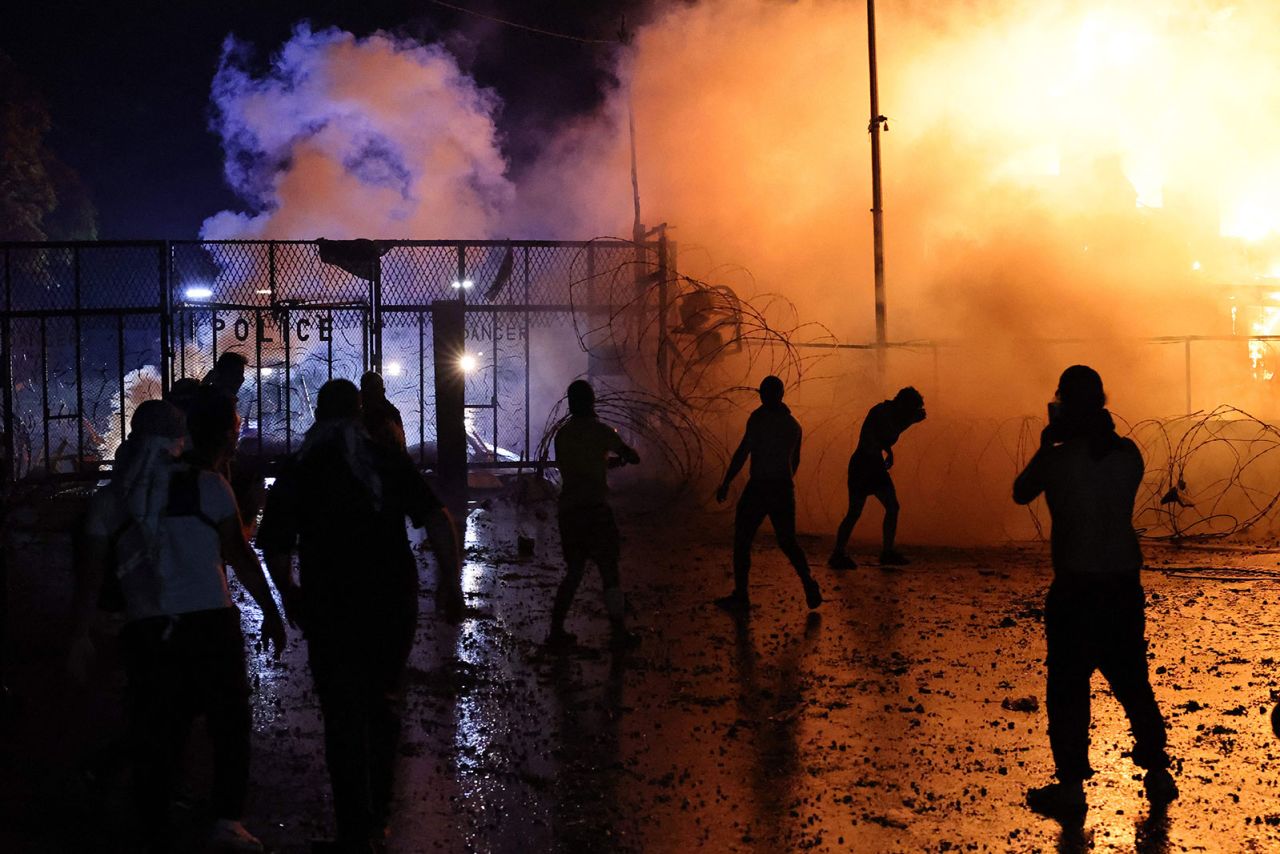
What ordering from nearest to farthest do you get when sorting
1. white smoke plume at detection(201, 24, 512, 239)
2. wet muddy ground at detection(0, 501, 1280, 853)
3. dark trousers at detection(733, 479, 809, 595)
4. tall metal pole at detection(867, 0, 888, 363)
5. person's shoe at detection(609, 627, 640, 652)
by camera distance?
wet muddy ground at detection(0, 501, 1280, 853), person's shoe at detection(609, 627, 640, 652), dark trousers at detection(733, 479, 809, 595), tall metal pole at detection(867, 0, 888, 363), white smoke plume at detection(201, 24, 512, 239)

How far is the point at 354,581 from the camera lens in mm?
A: 4469

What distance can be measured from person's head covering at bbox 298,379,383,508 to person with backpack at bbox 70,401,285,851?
42 cm

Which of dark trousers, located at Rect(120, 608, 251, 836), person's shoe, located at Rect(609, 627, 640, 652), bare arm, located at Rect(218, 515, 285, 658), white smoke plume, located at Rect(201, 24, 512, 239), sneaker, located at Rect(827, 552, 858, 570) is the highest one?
white smoke plume, located at Rect(201, 24, 512, 239)

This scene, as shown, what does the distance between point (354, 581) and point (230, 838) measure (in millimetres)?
989

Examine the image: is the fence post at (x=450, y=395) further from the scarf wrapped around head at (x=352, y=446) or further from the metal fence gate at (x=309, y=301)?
the scarf wrapped around head at (x=352, y=446)

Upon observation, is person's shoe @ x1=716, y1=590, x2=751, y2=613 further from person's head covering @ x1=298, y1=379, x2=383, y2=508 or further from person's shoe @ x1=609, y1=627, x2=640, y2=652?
person's head covering @ x1=298, y1=379, x2=383, y2=508

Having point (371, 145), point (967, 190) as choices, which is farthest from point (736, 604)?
point (371, 145)

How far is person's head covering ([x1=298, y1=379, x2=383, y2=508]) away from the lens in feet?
14.9

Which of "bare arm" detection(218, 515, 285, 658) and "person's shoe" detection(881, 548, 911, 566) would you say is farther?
"person's shoe" detection(881, 548, 911, 566)

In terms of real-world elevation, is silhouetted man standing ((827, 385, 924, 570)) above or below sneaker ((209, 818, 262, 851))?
above

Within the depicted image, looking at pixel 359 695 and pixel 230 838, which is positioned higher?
pixel 359 695

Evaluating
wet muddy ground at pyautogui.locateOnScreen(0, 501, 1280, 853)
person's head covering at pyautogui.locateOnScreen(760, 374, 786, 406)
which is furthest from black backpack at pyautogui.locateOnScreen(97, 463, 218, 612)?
person's head covering at pyautogui.locateOnScreen(760, 374, 786, 406)

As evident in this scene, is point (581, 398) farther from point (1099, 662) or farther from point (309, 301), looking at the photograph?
point (309, 301)

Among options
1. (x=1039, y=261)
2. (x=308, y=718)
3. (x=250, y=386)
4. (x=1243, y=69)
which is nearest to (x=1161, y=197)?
(x=1243, y=69)
